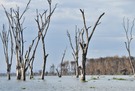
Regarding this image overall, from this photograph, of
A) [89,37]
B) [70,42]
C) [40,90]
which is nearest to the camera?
[40,90]

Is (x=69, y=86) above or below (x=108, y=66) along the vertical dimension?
below

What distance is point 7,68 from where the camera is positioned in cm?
6022

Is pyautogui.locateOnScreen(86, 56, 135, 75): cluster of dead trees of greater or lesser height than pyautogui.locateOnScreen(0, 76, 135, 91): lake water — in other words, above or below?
above

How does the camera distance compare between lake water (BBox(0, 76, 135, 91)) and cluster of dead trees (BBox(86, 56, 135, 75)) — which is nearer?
lake water (BBox(0, 76, 135, 91))

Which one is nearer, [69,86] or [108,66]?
[69,86]

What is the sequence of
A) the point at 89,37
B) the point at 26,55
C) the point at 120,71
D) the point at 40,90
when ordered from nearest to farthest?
1. the point at 40,90
2. the point at 89,37
3. the point at 26,55
4. the point at 120,71

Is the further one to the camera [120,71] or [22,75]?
[120,71]

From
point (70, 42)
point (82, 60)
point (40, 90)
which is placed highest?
point (70, 42)

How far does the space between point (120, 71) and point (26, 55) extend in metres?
66.8

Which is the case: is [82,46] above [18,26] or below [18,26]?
below

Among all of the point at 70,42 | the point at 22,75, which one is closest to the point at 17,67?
the point at 22,75

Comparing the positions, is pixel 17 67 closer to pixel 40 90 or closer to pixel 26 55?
pixel 26 55

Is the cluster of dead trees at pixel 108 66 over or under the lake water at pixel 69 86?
over

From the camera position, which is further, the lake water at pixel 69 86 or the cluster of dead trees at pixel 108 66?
the cluster of dead trees at pixel 108 66
